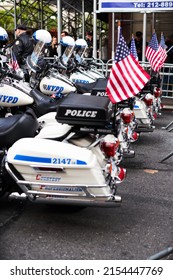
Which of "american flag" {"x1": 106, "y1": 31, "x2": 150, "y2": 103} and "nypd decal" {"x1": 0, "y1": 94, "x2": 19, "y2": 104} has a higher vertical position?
"american flag" {"x1": 106, "y1": 31, "x2": 150, "y2": 103}

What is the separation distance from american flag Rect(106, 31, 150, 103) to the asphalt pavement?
3.88 feet

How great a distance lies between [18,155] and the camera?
3.37 m

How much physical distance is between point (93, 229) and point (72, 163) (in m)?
0.78

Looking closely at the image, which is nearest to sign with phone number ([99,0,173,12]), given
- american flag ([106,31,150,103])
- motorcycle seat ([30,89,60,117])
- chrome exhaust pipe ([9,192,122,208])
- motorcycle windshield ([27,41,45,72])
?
motorcycle windshield ([27,41,45,72])

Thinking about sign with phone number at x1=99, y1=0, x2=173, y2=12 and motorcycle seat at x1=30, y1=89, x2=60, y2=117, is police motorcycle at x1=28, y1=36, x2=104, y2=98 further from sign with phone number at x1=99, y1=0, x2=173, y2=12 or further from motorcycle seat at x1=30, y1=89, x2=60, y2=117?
sign with phone number at x1=99, y1=0, x2=173, y2=12

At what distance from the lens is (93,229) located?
370 centimetres

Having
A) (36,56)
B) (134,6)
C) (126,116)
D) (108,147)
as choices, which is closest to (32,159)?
(108,147)

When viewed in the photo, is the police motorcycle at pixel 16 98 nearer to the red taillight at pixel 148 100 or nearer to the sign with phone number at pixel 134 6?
the red taillight at pixel 148 100

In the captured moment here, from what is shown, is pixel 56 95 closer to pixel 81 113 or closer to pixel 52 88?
pixel 52 88

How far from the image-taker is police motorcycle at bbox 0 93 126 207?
10.8 feet

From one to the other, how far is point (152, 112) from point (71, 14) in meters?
19.7

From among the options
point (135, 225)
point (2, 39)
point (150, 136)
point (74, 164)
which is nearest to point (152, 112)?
point (150, 136)

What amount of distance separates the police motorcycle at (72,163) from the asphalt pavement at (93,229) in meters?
0.35

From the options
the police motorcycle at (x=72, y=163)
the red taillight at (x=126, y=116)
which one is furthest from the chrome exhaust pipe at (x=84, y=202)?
the red taillight at (x=126, y=116)
